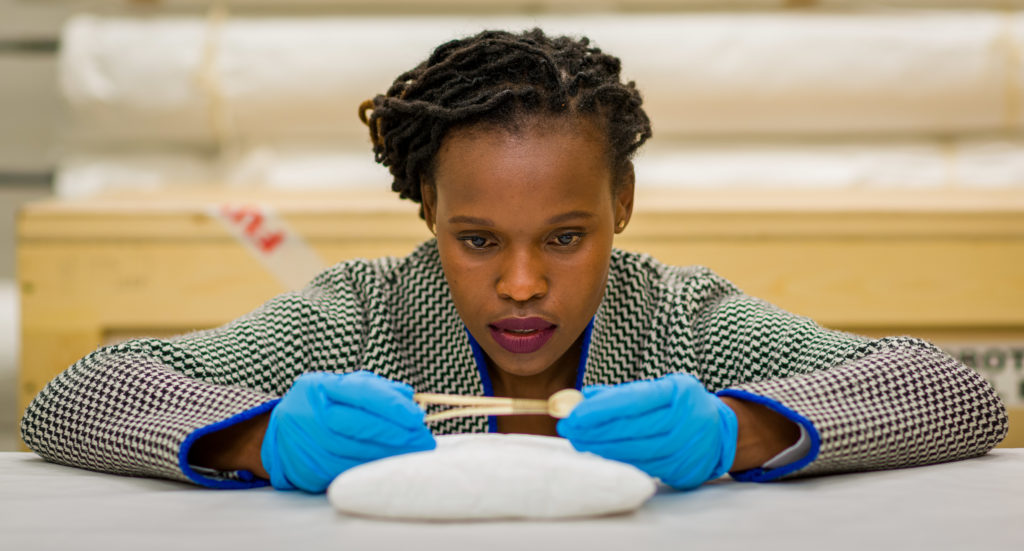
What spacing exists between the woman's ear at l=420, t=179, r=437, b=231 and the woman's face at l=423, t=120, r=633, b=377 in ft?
0.13

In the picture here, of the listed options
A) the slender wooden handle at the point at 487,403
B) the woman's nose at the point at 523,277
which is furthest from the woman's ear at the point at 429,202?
the slender wooden handle at the point at 487,403

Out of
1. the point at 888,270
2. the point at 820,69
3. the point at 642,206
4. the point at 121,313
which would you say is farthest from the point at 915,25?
the point at 121,313

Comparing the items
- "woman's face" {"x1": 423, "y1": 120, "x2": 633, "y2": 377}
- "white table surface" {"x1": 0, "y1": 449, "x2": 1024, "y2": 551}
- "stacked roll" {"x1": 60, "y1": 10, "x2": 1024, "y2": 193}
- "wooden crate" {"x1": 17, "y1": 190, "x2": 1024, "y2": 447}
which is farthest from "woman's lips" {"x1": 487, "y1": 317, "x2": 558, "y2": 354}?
"stacked roll" {"x1": 60, "y1": 10, "x2": 1024, "y2": 193}

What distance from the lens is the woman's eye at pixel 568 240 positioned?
1017 mm

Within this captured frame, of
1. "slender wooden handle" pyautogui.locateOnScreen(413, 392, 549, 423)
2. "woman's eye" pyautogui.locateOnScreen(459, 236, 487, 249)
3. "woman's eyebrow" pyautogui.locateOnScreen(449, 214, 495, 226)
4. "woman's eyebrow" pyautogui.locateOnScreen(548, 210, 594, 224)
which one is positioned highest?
"woman's eyebrow" pyautogui.locateOnScreen(548, 210, 594, 224)

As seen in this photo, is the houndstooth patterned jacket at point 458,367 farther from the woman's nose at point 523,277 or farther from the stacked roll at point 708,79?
the stacked roll at point 708,79

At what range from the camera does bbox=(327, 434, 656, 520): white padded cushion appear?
75cm

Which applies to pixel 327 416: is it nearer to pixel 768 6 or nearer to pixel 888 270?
pixel 888 270

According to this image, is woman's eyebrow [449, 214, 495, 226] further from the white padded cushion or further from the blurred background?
the blurred background

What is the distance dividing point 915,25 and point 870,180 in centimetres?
31

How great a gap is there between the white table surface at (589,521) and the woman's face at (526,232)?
22 centimetres

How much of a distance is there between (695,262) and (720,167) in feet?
1.66

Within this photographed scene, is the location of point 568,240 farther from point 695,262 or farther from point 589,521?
point 695,262

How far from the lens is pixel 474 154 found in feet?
3.32
